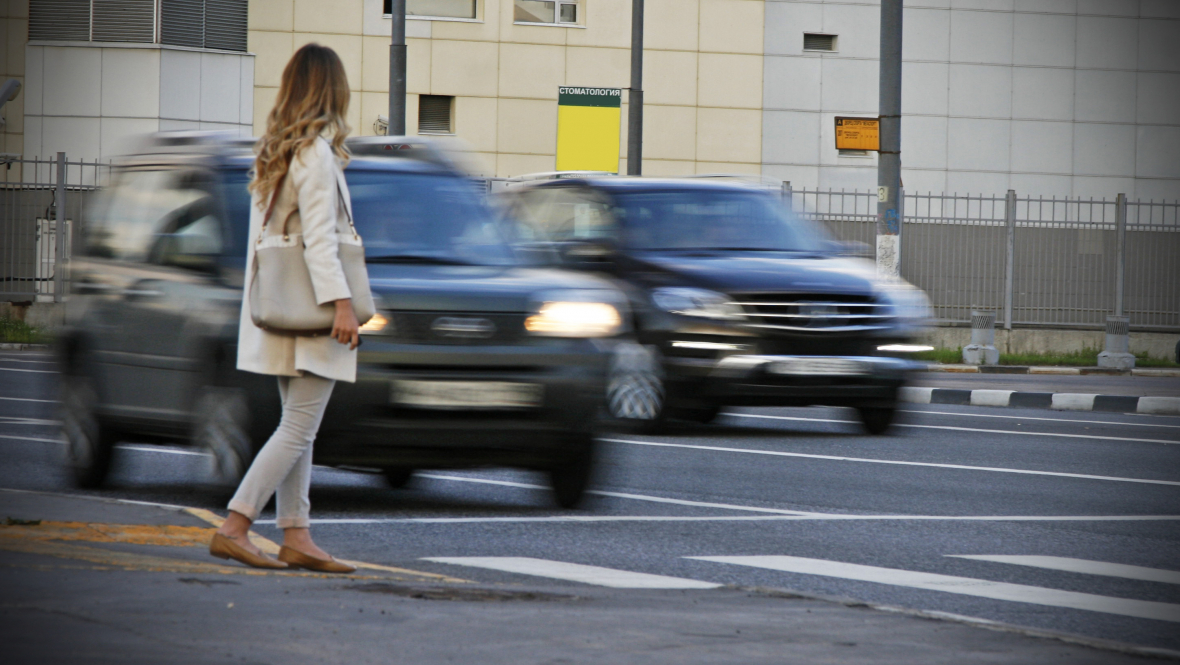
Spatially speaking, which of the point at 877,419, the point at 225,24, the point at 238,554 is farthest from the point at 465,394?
the point at 225,24

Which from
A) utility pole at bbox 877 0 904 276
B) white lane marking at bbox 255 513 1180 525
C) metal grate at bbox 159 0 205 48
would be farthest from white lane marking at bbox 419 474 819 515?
metal grate at bbox 159 0 205 48

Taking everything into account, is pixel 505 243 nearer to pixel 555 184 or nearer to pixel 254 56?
pixel 555 184

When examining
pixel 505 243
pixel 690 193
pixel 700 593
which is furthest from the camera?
pixel 690 193

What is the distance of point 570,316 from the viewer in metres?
8.30

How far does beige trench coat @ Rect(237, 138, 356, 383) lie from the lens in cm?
584

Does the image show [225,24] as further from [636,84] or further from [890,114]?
[890,114]

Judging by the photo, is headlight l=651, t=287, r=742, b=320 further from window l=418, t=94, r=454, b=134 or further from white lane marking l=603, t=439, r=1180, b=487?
window l=418, t=94, r=454, b=134

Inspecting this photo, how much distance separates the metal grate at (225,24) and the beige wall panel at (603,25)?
6.59 meters

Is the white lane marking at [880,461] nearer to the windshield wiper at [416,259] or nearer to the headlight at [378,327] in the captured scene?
the windshield wiper at [416,259]

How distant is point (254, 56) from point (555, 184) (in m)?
23.0

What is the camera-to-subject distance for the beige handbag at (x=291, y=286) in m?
5.88

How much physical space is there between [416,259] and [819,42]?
3054 centimetres

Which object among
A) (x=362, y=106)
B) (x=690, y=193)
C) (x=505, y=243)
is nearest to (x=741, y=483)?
(x=505, y=243)

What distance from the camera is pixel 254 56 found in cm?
3512
